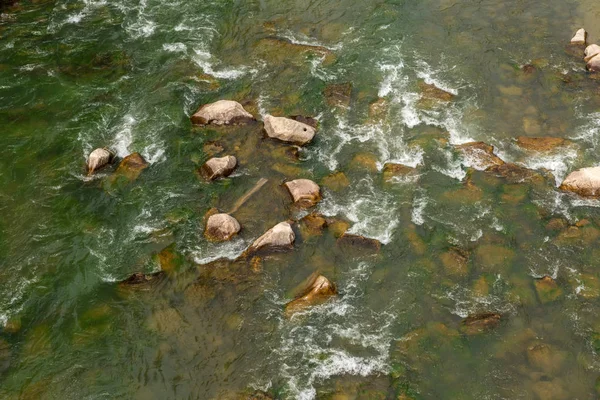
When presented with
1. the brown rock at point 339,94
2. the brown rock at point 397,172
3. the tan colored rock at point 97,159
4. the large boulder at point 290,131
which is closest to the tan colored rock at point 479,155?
the brown rock at point 397,172

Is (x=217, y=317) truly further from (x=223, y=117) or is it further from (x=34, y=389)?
(x=223, y=117)

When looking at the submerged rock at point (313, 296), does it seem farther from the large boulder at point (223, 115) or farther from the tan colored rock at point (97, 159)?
the tan colored rock at point (97, 159)

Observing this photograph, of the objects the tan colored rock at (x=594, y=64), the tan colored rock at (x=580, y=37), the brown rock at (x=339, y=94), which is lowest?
the brown rock at (x=339, y=94)

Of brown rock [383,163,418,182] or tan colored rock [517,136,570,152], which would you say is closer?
brown rock [383,163,418,182]

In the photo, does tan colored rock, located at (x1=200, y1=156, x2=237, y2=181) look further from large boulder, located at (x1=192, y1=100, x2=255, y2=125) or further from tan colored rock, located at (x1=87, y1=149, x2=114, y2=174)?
tan colored rock, located at (x1=87, y1=149, x2=114, y2=174)

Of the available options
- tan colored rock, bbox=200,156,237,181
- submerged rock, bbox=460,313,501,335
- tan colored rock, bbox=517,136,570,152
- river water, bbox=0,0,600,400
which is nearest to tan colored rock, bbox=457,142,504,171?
river water, bbox=0,0,600,400

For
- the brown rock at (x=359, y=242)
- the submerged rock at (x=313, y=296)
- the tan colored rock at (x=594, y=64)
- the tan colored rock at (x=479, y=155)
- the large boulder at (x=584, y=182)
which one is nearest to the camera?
the submerged rock at (x=313, y=296)

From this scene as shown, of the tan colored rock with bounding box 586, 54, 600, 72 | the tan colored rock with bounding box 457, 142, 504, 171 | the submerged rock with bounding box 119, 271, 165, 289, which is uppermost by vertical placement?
the tan colored rock with bounding box 586, 54, 600, 72

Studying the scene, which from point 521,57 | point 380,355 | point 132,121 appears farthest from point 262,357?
point 521,57

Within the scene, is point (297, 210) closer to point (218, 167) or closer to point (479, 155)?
point (218, 167)
